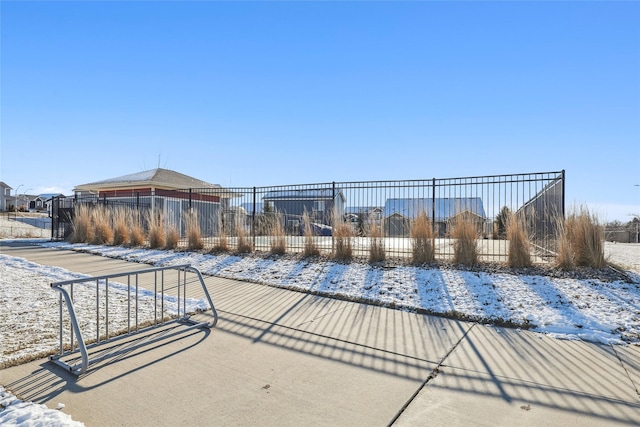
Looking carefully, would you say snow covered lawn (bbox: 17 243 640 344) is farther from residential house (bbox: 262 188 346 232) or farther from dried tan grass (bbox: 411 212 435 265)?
residential house (bbox: 262 188 346 232)

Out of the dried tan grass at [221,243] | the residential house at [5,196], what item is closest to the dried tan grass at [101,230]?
the dried tan grass at [221,243]

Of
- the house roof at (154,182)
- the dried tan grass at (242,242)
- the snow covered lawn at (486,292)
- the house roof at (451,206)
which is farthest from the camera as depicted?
the house roof at (154,182)

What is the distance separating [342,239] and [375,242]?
0.87 metres

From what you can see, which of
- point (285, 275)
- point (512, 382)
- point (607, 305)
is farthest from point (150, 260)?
point (607, 305)

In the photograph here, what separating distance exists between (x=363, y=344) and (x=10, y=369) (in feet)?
11.9

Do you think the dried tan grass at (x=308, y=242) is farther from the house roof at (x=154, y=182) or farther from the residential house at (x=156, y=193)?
the house roof at (x=154, y=182)

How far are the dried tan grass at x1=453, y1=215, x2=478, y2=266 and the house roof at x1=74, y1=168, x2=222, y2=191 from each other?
15871 mm

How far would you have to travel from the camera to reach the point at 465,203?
894 centimetres

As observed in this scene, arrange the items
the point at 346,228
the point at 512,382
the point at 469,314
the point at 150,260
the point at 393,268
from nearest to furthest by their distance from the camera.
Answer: the point at 512,382 → the point at 469,314 → the point at 393,268 → the point at 346,228 → the point at 150,260

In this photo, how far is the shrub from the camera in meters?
15.6

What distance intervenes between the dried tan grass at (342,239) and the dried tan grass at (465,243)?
2.57 meters

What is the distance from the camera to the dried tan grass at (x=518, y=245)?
26.0 ft

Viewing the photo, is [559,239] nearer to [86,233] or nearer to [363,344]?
[363,344]

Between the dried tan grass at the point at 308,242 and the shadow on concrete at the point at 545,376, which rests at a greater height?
the dried tan grass at the point at 308,242
